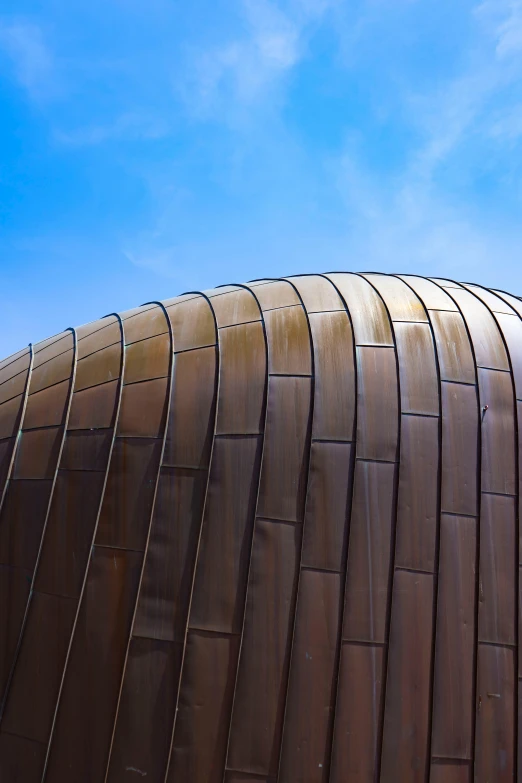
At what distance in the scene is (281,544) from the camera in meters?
7.29

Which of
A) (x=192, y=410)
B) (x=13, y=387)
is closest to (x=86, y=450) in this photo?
(x=192, y=410)

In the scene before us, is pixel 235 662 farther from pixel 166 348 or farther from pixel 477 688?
pixel 166 348

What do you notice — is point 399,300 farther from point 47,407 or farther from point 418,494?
point 47,407

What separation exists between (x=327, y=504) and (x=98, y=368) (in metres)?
4.12

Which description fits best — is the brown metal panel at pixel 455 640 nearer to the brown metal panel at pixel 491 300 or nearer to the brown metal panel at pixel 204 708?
the brown metal panel at pixel 204 708

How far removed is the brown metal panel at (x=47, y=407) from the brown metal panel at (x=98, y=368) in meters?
0.23

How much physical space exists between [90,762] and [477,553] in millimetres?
5503

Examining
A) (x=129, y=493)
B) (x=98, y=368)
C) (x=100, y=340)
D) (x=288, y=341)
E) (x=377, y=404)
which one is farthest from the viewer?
(x=100, y=340)

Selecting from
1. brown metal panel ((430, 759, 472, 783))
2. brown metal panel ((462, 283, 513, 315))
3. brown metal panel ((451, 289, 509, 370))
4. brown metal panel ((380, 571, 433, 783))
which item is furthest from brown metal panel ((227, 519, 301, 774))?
brown metal panel ((462, 283, 513, 315))

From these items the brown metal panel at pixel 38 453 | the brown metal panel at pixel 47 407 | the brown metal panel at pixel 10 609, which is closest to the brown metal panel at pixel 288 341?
the brown metal panel at pixel 47 407

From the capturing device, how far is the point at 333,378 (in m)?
8.20

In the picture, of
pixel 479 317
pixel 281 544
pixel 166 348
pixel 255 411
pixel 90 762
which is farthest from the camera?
pixel 479 317

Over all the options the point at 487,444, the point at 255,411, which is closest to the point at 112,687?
the point at 255,411

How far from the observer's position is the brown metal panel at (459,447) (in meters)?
7.73
